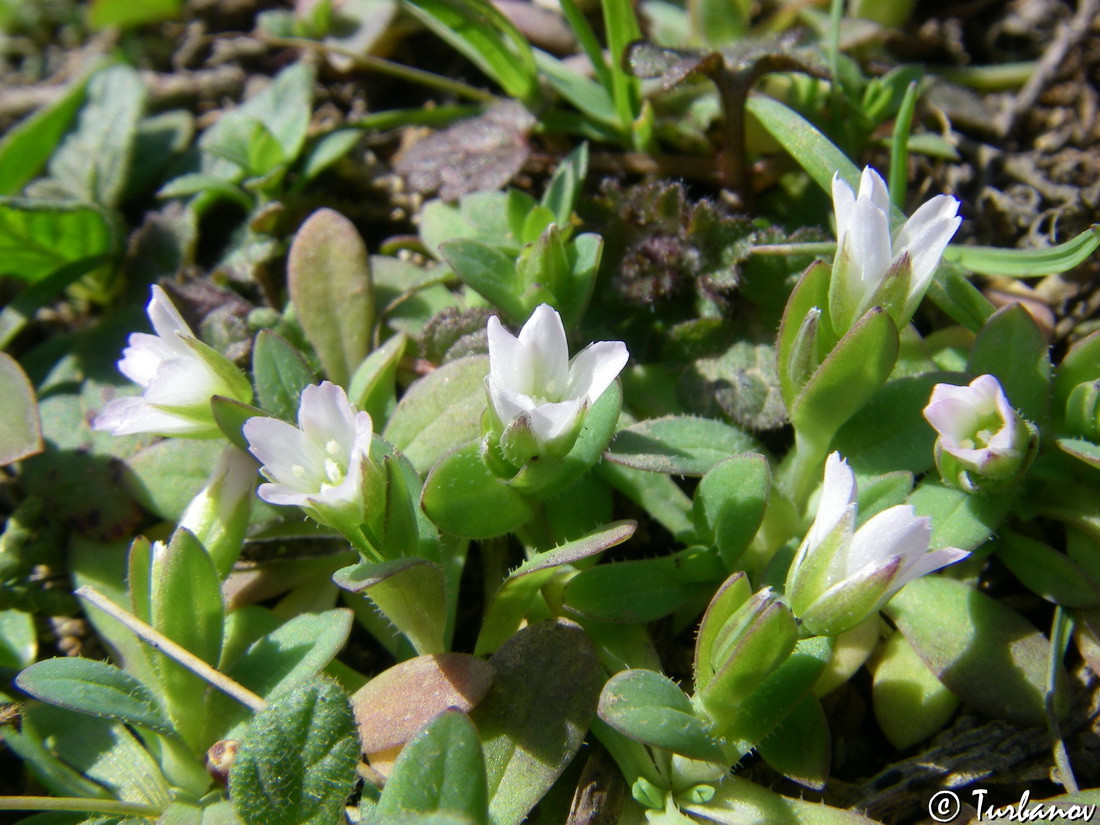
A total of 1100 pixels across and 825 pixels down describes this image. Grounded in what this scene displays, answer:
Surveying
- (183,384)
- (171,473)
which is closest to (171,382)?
(183,384)

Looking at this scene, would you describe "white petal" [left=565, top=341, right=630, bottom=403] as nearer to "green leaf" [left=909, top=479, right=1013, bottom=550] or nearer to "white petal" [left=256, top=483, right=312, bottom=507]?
"white petal" [left=256, top=483, right=312, bottom=507]

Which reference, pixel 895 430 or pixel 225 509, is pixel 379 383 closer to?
pixel 225 509

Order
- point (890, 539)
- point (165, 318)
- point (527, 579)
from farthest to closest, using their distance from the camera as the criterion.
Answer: point (165, 318)
point (527, 579)
point (890, 539)

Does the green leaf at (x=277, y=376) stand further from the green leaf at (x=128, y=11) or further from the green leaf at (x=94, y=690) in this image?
the green leaf at (x=128, y=11)

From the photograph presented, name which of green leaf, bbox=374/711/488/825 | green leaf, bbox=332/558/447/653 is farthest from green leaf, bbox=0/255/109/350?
green leaf, bbox=374/711/488/825

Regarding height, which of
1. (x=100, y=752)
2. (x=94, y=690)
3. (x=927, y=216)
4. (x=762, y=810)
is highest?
(x=927, y=216)

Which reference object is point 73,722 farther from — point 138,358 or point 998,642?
point 998,642

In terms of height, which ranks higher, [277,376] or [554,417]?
[554,417]

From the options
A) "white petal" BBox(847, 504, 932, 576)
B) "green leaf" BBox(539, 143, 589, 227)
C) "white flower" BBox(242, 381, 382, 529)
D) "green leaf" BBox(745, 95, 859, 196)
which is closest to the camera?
"white petal" BBox(847, 504, 932, 576)
